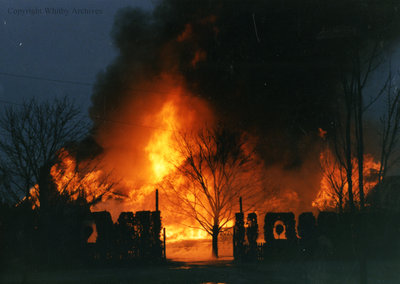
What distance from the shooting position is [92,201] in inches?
1056

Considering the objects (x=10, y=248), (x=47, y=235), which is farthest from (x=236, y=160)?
(x=10, y=248)

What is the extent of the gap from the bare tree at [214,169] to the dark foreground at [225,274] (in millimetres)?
4320

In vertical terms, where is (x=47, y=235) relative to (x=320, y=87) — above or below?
below

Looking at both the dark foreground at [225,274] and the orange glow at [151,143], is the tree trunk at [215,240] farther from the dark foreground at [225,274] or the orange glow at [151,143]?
the orange glow at [151,143]

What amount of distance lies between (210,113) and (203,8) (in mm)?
9980

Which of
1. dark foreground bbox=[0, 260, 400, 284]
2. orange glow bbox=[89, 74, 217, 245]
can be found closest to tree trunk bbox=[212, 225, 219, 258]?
dark foreground bbox=[0, 260, 400, 284]

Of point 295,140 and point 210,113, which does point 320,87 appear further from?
point 210,113

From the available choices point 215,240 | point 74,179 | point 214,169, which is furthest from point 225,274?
point 74,179

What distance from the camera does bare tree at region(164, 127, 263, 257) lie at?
29781 mm

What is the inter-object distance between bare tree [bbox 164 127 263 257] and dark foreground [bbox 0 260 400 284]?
4320 mm

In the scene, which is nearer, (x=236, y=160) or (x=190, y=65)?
(x=236, y=160)

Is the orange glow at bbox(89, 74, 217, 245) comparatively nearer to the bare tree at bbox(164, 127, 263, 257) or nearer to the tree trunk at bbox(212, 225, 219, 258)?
the bare tree at bbox(164, 127, 263, 257)

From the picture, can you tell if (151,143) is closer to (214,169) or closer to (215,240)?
(214,169)

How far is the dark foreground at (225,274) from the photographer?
2005cm
